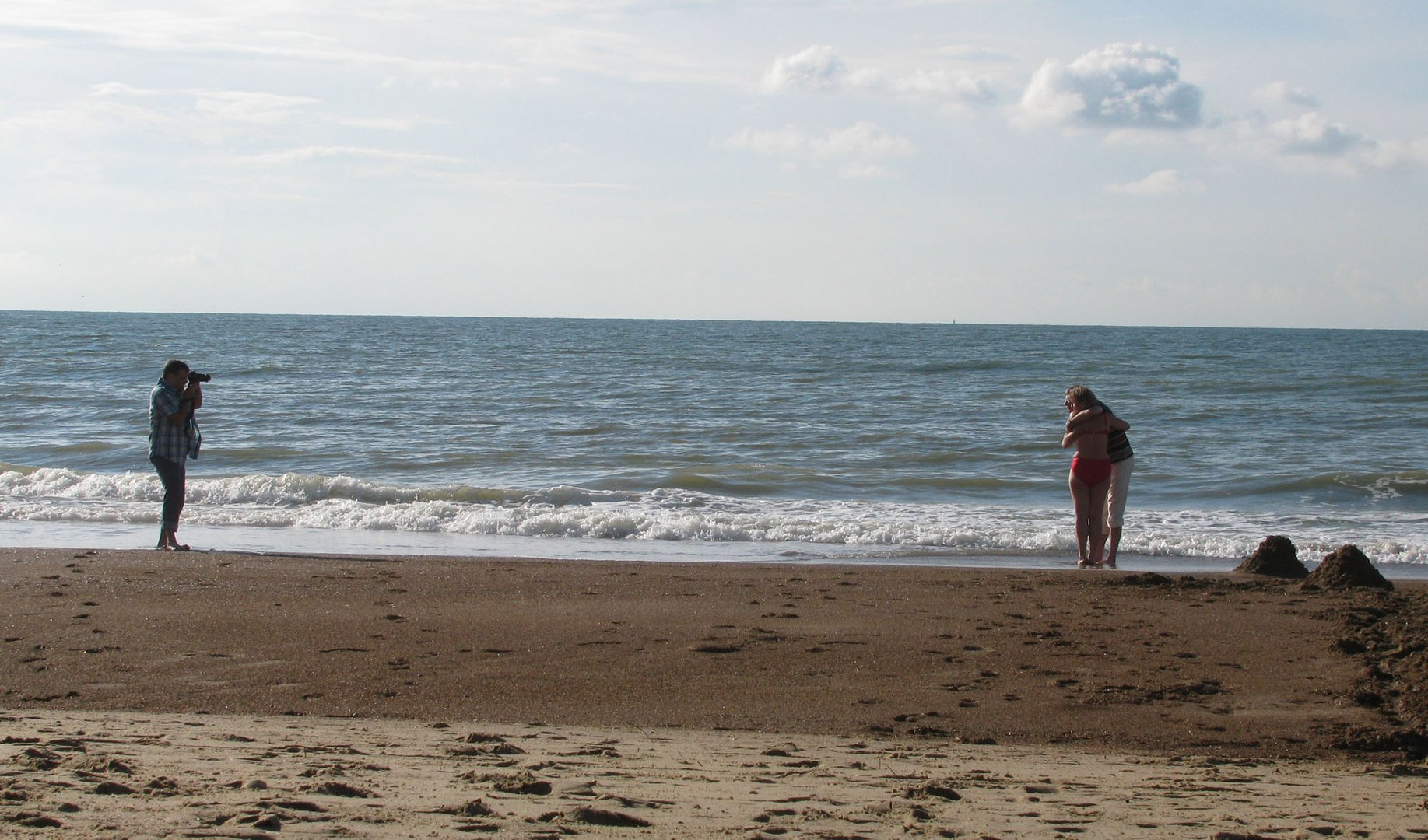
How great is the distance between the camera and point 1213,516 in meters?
12.2

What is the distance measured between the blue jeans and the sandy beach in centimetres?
80

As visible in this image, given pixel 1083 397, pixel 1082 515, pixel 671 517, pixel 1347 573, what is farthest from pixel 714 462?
pixel 1347 573

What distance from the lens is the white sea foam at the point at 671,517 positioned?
10.5m

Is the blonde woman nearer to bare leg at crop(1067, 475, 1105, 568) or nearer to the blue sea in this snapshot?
bare leg at crop(1067, 475, 1105, 568)

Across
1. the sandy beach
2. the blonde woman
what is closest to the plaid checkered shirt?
the sandy beach

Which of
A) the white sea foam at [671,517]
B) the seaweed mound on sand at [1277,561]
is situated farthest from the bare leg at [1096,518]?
the seaweed mound on sand at [1277,561]

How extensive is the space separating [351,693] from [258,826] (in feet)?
7.11

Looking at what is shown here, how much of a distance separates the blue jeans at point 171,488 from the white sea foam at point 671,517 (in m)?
2.01

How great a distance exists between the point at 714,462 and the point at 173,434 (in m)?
7.93

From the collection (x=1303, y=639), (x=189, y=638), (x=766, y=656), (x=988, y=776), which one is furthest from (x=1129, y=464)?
(x=189, y=638)

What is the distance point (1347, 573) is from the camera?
7.68 m

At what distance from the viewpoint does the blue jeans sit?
916cm

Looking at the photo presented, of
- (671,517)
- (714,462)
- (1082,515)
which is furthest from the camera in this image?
(714,462)

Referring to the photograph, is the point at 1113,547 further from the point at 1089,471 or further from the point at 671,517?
the point at 671,517
